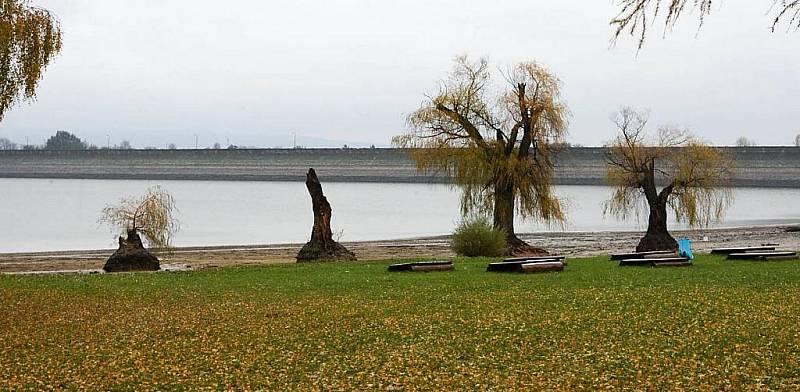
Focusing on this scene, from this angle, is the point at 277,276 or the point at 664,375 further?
the point at 277,276

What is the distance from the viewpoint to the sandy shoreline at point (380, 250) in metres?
30.3

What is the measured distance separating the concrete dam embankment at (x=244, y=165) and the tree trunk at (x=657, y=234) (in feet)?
287

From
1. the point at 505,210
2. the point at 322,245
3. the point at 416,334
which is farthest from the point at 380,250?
A: the point at 416,334

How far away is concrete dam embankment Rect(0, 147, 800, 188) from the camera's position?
403 feet

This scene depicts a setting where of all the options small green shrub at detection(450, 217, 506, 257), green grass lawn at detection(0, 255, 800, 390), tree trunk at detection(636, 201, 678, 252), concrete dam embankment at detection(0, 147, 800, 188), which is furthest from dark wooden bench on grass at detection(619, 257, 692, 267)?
concrete dam embankment at detection(0, 147, 800, 188)

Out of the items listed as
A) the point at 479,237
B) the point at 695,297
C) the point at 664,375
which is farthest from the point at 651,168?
the point at 664,375

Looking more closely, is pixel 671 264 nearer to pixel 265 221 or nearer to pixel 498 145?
pixel 498 145

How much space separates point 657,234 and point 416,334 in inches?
816

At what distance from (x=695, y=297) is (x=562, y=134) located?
66.7ft

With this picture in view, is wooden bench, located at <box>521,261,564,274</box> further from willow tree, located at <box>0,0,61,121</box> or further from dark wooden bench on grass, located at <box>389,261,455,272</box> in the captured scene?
willow tree, located at <box>0,0,61,121</box>

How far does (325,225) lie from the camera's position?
2559 cm

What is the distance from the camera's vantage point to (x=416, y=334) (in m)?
10.6

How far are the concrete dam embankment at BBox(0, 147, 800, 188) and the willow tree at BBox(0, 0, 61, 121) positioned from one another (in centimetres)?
10528

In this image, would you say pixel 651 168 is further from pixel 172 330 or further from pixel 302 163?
pixel 302 163
